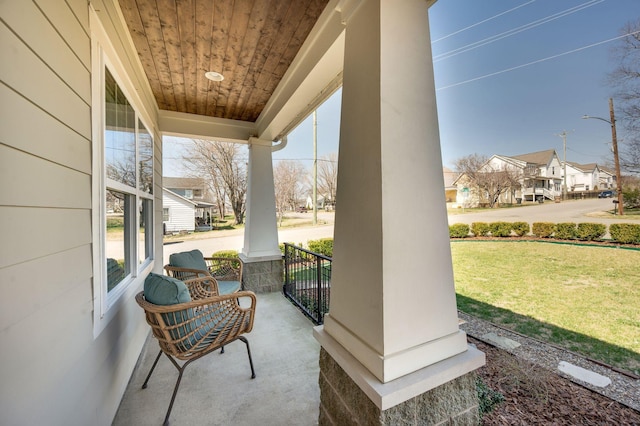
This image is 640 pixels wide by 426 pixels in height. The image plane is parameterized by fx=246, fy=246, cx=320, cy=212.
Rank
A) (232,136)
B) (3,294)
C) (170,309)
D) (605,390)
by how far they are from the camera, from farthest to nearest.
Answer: (232,136) < (605,390) < (170,309) < (3,294)

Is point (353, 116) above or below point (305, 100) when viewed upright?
below

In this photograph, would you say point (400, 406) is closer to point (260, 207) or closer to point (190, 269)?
point (190, 269)

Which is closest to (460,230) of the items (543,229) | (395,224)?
(543,229)

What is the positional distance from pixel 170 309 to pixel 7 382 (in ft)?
3.01

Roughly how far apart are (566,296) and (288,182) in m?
11.9

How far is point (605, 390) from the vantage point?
2012 millimetres

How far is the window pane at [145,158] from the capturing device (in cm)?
268

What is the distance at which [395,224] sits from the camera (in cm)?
110

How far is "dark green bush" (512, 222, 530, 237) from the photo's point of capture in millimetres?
4029

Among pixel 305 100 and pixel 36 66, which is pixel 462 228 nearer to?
pixel 305 100

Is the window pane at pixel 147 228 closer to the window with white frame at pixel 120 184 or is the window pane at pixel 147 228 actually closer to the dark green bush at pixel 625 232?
the window with white frame at pixel 120 184

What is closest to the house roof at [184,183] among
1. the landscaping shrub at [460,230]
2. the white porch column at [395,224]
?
the landscaping shrub at [460,230]

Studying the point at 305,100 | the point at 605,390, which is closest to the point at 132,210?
the point at 305,100

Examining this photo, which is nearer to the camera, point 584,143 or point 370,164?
point 370,164
